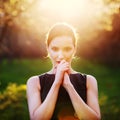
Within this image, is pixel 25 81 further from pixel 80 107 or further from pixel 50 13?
pixel 80 107

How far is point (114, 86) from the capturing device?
21.7 metres

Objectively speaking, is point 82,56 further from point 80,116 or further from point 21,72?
point 80,116

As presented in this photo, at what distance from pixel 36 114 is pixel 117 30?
19553mm

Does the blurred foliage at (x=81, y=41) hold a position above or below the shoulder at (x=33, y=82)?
above

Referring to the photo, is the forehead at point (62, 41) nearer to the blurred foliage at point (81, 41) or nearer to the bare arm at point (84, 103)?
the bare arm at point (84, 103)

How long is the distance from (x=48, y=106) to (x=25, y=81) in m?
17.5

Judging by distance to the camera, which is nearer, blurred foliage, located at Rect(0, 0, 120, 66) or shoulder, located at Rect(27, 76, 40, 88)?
shoulder, located at Rect(27, 76, 40, 88)

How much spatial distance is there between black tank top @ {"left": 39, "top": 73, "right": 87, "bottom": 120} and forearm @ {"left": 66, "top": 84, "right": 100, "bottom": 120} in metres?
0.08

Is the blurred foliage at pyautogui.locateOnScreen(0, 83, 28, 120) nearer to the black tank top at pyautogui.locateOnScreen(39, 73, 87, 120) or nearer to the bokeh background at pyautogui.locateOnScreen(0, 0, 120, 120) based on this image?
the bokeh background at pyautogui.locateOnScreen(0, 0, 120, 120)

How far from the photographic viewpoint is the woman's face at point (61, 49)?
386 centimetres

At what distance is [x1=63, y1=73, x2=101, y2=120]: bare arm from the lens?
376cm

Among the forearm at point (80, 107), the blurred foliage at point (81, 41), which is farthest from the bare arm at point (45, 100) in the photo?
the blurred foliage at point (81, 41)

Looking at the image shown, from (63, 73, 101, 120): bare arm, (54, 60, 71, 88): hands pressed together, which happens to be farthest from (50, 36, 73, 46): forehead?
(63, 73, 101, 120): bare arm

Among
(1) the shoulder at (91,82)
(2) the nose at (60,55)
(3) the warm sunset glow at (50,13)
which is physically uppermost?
(3) the warm sunset glow at (50,13)
